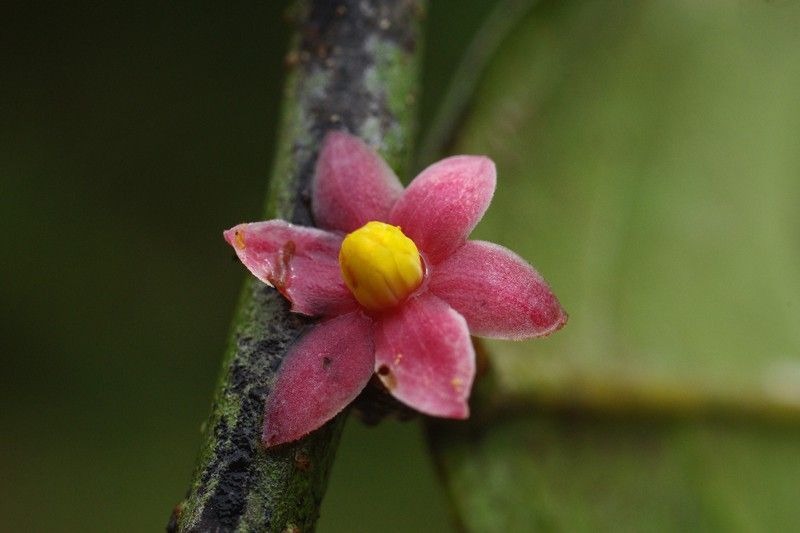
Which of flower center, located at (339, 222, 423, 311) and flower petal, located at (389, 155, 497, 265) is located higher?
flower petal, located at (389, 155, 497, 265)

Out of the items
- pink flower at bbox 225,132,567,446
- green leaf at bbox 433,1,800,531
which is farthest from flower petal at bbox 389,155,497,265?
green leaf at bbox 433,1,800,531

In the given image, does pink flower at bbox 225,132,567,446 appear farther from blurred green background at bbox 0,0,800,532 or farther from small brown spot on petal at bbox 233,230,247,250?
blurred green background at bbox 0,0,800,532

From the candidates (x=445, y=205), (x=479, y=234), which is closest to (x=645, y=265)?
(x=479, y=234)

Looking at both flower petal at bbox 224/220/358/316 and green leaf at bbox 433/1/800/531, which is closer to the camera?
flower petal at bbox 224/220/358/316

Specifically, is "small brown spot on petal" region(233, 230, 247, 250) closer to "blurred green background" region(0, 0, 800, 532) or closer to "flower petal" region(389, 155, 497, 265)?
"flower petal" region(389, 155, 497, 265)

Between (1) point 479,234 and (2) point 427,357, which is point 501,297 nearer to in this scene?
(2) point 427,357

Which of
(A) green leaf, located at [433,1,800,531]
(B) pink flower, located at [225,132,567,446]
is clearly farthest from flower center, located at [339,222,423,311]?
(A) green leaf, located at [433,1,800,531]

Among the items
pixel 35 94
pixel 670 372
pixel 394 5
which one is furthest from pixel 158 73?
pixel 670 372

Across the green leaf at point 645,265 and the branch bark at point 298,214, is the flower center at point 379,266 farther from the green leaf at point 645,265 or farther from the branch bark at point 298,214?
the green leaf at point 645,265

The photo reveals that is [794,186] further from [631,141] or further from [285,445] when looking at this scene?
[285,445]
